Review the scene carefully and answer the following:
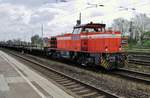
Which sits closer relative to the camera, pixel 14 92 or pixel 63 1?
pixel 14 92

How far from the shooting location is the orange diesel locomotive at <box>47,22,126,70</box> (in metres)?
21.3

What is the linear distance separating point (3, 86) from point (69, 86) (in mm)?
3221

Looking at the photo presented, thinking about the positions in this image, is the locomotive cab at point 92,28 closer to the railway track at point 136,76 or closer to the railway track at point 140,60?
the railway track at point 136,76

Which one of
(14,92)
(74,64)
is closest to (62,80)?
(14,92)

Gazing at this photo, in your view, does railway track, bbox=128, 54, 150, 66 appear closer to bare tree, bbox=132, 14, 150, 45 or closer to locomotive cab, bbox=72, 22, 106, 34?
locomotive cab, bbox=72, 22, 106, 34

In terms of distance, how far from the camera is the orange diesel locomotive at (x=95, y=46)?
69.8 ft

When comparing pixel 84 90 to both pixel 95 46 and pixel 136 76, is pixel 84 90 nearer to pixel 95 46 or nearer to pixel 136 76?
pixel 136 76

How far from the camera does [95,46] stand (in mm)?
22188

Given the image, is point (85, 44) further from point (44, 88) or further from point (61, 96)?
point (61, 96)

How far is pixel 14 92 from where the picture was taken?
12664 millimetres

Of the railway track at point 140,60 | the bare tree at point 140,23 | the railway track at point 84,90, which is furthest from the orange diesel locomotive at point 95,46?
the bare tree at point 140,23

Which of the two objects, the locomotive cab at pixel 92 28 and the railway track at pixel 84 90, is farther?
the locomotive cab at pixel 92 28

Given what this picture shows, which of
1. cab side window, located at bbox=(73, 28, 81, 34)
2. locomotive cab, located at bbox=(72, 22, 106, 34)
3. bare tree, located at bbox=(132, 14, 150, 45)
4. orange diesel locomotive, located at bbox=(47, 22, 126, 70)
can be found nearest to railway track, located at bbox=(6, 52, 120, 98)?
orange diesel locomotive, located at bbox=(47, 22, 126, 70)

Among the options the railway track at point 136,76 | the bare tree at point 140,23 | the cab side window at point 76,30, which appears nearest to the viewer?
the railway track at point 136,76
